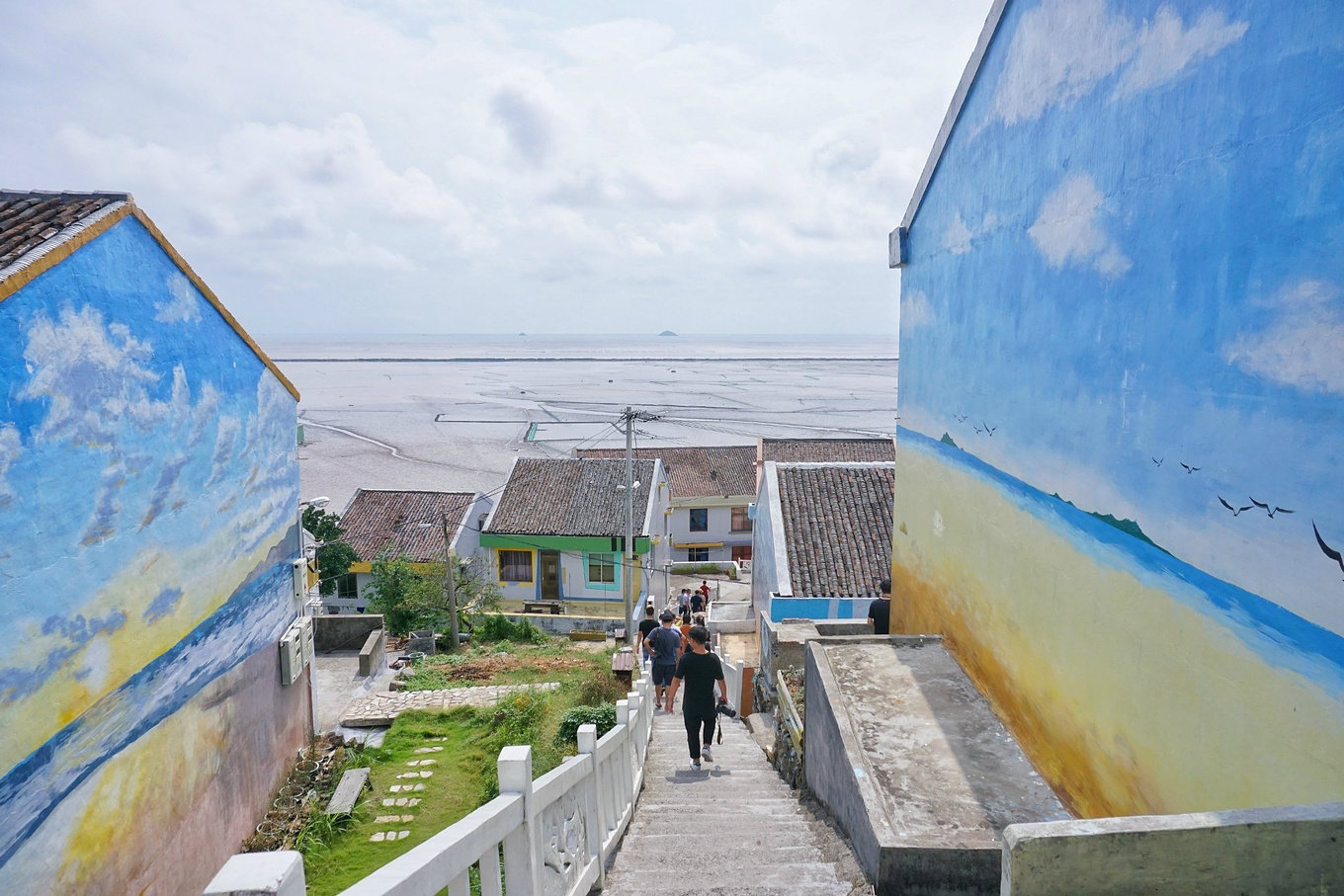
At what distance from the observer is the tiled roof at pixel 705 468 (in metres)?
43.1

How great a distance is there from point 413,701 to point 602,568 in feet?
54.0

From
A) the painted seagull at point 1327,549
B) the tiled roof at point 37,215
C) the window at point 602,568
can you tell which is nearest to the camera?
the painted seagull at point 1327,549

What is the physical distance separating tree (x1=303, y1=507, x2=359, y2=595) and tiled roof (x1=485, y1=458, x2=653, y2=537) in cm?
483

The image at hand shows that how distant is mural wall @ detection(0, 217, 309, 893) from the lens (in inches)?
233

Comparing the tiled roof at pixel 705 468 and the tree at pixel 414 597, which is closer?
the tree at pixel 414 597

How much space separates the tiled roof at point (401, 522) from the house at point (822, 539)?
48.5ft

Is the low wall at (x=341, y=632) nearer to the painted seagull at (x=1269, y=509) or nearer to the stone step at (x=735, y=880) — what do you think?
the stone step at (x=735, y=880)

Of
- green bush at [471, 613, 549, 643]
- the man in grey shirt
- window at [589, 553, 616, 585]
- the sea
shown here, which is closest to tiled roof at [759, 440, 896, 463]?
the sea

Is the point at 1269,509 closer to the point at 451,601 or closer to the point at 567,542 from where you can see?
the point at 451,601

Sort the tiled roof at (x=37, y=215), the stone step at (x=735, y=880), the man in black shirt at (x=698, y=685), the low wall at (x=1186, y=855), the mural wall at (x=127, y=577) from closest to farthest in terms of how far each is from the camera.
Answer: the low wall at (x=1186, y=855) < the stone step at (x=735, y=880) < the mural wall at (x=127, y=577) < the tiled roof at (x=37, y=215) < the man in black shirt at (x=698, y=685)

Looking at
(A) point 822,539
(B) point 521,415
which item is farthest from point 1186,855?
(B) point 521,415

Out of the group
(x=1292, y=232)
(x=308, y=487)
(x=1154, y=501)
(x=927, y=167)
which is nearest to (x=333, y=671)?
(x=927, y=167)

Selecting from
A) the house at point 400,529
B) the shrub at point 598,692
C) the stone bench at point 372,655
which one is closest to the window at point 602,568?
the house at point 400,529

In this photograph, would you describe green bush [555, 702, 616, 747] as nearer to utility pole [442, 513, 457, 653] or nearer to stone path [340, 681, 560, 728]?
stone path [340, 681, 560, 728]
